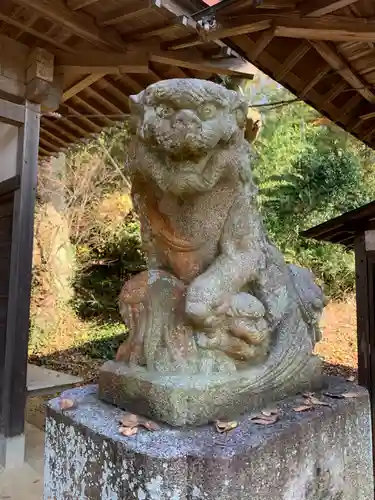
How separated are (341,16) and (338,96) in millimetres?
1186

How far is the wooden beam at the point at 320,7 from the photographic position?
7.40 feet

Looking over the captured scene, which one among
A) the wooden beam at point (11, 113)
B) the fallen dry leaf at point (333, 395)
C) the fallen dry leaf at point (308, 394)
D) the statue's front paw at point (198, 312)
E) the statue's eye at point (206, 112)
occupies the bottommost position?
the fallen dry leaf at point (333, 395)

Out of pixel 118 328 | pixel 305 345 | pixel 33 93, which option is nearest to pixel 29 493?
pixel 305 345

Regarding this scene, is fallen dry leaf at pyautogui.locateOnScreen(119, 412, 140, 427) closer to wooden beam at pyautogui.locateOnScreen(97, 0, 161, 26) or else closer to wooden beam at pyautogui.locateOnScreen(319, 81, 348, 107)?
wooden beam at pyautogui.locateOnScreen(97, 0, 161, 26)

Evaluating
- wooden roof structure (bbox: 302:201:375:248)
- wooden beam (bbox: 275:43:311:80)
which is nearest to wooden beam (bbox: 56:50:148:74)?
wooden beam (bbox: 275:43:311:80)

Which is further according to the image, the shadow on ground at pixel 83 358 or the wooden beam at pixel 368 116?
the shadow on ground at pixel 83 358

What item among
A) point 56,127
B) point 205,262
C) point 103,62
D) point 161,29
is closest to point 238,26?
point 161,29

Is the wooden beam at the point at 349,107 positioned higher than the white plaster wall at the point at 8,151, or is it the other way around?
the wooden beam at the point at 349,107

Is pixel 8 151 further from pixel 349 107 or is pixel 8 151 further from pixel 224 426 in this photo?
pixel 224 426

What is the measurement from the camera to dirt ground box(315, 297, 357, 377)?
23.3 ft

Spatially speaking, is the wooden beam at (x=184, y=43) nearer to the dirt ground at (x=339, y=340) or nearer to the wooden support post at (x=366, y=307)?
the wooden support post at (x=366, y=307)

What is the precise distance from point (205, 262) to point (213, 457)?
→ 0.61m

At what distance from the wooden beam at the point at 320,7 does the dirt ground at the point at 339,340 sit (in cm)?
546

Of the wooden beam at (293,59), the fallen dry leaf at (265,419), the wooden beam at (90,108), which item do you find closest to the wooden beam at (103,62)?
the wooden beam at (90,108)
